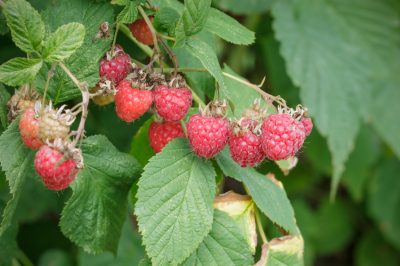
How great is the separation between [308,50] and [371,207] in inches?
44.5

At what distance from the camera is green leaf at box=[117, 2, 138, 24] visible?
1.10m

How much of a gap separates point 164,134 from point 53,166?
0.98 ft

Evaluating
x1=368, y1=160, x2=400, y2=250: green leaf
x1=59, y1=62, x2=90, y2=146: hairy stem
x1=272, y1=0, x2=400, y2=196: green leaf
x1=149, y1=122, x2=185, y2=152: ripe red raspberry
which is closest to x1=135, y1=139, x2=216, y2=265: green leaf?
x1=149, y1=122, x2=185, y2=152: ripe red raspberry

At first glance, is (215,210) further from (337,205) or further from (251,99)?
(337,205)

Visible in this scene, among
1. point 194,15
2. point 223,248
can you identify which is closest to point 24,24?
point 194,15

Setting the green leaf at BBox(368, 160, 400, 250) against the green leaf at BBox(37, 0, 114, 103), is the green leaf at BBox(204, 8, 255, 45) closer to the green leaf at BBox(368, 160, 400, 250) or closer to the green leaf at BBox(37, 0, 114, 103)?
the green leaf at BBox(37, 0, 114, 103)

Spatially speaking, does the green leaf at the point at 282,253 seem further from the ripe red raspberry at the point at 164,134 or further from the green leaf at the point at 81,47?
the green leaf at the point at 81,47

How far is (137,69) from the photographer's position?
110cm

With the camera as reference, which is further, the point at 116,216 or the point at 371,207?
the point at 371,207

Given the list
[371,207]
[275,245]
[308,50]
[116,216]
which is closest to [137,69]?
[116,216]

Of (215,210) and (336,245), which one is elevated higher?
(215,210)

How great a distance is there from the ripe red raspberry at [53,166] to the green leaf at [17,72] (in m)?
0.13

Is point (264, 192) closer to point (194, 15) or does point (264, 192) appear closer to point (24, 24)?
point (194, 15)

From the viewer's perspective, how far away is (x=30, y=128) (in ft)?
3.28
